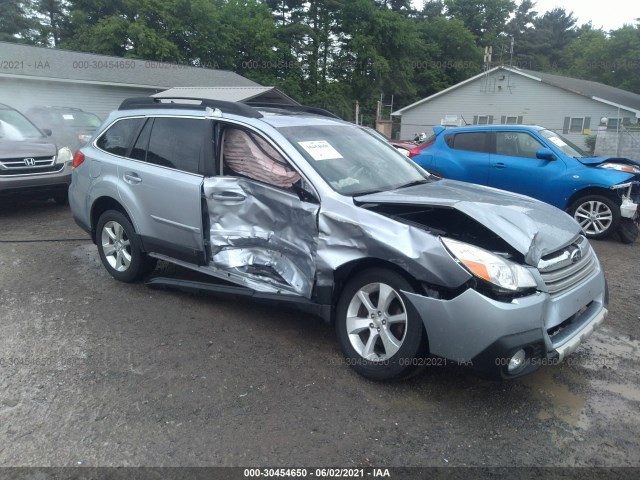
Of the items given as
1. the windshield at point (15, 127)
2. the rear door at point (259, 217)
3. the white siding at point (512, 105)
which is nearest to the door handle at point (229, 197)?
the rear door at point (259, 217)

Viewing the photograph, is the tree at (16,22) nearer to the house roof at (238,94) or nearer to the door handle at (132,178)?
the house roof at (238,94)

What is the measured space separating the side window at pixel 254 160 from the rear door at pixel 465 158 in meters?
5.09

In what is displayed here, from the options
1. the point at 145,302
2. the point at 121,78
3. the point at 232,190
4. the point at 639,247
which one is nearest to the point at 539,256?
the point at 232,190

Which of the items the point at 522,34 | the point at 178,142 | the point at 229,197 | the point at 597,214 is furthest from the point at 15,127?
the point at 522,34

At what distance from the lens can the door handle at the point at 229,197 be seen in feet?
13.9

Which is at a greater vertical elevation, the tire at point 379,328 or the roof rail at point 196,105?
the roof rail at point 196,105

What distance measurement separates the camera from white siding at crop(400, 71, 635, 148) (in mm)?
30969

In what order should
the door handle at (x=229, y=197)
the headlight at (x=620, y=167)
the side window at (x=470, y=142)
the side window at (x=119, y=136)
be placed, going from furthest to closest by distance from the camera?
the side window at (x=470, y=142)
the headlight at (x=620, y=167)
the side window at (x=119, y=136)
the door handle at (x=229, y=197)

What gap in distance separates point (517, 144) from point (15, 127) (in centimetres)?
859

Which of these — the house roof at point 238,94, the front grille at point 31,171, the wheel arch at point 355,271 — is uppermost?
the house roof at point 238,94

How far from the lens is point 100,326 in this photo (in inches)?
173

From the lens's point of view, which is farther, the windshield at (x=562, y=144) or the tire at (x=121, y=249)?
the windshield at (x=562, y=144)

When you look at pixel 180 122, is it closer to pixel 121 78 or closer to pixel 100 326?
pixel 100 326

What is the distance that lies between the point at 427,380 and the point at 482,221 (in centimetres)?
116
